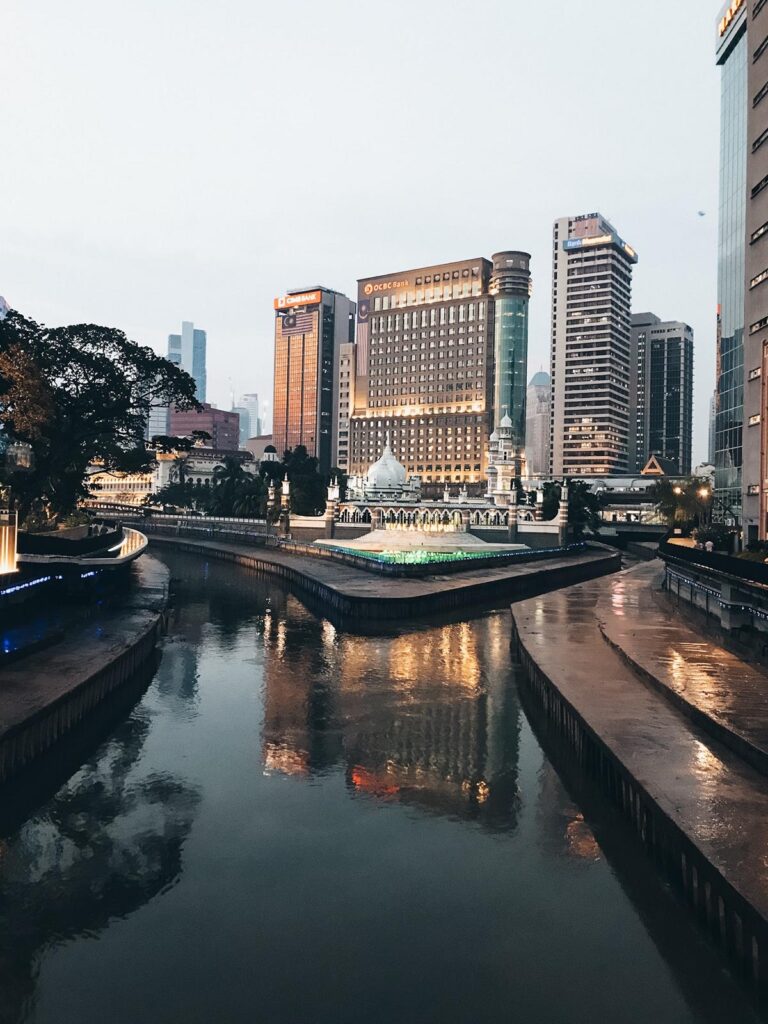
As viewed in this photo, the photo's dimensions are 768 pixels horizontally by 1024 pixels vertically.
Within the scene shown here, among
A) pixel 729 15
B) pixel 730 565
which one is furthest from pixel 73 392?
pixel 729 15

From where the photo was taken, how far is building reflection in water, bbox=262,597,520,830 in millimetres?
22797

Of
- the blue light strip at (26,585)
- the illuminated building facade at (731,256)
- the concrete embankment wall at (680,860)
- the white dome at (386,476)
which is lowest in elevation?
the concrete embankment wall at (680,860)

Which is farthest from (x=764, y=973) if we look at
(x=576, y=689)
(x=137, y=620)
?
(x=137, y=620)

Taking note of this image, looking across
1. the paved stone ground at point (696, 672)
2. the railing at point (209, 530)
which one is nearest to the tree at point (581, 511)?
the railing at point (209, 530)

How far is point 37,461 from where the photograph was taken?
58.7 metres

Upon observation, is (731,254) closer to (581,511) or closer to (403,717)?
(581,511)

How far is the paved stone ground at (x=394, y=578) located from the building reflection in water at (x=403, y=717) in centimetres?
862

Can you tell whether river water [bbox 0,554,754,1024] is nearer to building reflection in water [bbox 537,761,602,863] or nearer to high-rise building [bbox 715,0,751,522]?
building reflection in water [bbox 537,761,602,863]

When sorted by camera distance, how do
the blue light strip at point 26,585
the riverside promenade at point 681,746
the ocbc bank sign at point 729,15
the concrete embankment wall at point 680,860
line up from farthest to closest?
the ocbc bank sign at point 729,15 < the blue light strip at point 26,585 < the riverside promenade at point 681,746 < the concrete embankment wall at point 680,860

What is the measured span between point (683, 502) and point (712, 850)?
105 meters

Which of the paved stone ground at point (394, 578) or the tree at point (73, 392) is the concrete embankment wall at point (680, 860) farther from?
the tree at point (73, 392)

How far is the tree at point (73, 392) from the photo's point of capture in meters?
56.3

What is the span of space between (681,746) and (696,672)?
8231 millimetres

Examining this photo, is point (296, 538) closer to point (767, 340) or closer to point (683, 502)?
point (683, 502)
